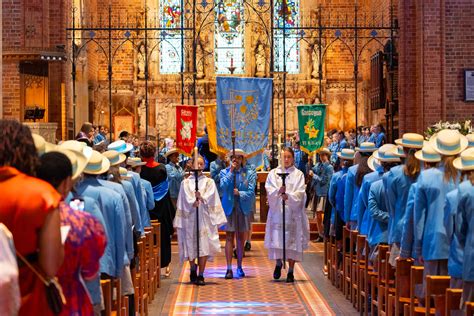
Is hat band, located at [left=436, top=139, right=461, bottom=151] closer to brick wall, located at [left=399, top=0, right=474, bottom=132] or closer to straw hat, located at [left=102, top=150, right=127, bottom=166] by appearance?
straw hat, located at [left=102, top=150, right=127, bottom=166]

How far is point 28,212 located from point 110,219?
360 centimetres

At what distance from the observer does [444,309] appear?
303 inches

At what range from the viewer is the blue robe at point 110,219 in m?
8.20

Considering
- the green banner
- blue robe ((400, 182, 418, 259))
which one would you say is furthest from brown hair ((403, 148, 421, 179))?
the green banner

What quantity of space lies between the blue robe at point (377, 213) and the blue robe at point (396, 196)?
788mm

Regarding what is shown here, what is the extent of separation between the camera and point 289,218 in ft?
48.5

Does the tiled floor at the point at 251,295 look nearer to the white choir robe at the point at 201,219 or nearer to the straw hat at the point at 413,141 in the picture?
the white choir robe at the point at 201,219

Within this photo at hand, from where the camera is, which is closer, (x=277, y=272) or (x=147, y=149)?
(x=147, y=149)

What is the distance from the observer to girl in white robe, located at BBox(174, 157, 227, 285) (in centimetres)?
1459

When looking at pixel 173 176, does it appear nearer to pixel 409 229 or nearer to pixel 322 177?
pixel 322 177

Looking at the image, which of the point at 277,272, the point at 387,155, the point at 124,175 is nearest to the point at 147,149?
the point at 277,272

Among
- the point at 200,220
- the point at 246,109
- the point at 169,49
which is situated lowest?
the point at 200,220

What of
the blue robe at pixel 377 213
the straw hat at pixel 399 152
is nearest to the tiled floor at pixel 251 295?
the blue robe at pixel 377 213

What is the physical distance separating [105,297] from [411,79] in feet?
54.0
